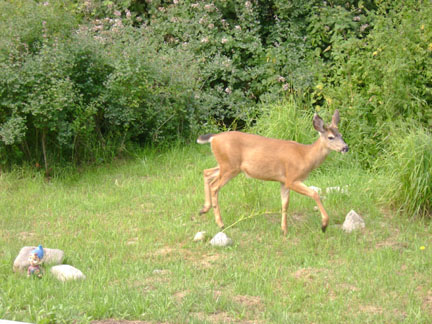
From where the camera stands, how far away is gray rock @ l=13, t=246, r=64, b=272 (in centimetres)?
629

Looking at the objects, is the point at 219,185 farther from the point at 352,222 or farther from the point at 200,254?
the point at 352,222

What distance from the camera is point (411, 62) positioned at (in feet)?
31.3

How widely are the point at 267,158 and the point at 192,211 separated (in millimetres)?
1373

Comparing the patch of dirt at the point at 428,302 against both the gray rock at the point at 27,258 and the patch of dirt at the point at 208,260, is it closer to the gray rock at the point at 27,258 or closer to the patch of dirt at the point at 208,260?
the patch of dirt at the point at 208,260

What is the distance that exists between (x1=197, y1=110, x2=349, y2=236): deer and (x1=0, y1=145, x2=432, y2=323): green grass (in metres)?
0.55

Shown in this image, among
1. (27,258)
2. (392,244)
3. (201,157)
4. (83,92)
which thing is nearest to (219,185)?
(392,244)

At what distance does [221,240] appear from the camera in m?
7.04

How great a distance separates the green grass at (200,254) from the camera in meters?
5.48

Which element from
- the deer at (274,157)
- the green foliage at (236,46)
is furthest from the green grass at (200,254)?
the green foliage at (236,46)

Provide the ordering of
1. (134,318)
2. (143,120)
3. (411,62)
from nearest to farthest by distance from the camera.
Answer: (134,318) < (411,62) < (143,120)

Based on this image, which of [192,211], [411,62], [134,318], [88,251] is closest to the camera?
[134,318]

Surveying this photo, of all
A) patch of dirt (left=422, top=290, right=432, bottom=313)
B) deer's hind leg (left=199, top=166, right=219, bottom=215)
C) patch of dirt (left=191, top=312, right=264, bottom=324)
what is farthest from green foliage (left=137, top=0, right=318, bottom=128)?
patch of dirt (left=191, top=312, right=264, bottom=324)

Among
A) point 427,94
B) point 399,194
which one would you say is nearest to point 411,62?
point 427,94

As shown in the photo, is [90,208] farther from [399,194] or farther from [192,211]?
[399,194]
